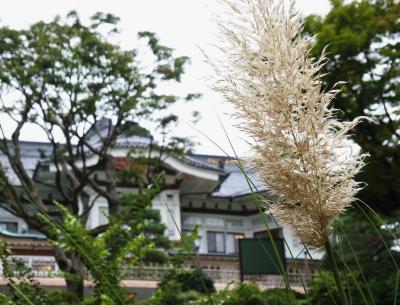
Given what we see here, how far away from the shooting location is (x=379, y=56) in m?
8.62

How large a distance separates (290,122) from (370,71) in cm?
787

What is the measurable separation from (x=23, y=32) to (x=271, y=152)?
966 centimetres

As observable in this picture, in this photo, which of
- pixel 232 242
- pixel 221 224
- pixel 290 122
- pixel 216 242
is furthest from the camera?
pixel 232 242

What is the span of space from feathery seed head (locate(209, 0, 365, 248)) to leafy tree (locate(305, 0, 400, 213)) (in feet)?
23.6

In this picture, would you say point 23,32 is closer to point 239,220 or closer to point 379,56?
point 379,56

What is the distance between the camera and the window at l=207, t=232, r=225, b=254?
20.7m

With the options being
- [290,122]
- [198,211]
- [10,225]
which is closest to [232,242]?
[198,211]

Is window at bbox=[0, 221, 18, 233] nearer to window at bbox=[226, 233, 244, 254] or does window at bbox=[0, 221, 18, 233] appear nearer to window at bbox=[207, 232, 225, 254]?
window at bbox=[207, 232, 225, 254]

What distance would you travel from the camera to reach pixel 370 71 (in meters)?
8.70

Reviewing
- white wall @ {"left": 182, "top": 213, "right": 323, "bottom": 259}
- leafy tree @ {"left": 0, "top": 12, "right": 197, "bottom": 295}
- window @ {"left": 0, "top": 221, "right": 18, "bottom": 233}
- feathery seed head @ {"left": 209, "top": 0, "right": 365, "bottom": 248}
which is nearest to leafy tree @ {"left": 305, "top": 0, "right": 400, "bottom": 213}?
leafy tree @ {"left": 0, "top": 12, "right": 197, "bottom": 295}

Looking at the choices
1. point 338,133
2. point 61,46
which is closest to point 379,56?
point 61,46

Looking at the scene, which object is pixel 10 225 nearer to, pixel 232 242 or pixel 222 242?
pixel 222 242

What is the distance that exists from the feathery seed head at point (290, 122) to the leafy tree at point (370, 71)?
720cm

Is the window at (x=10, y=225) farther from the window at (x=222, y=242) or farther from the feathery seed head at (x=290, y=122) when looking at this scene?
the feathery seed head at (x=290, y=122)
